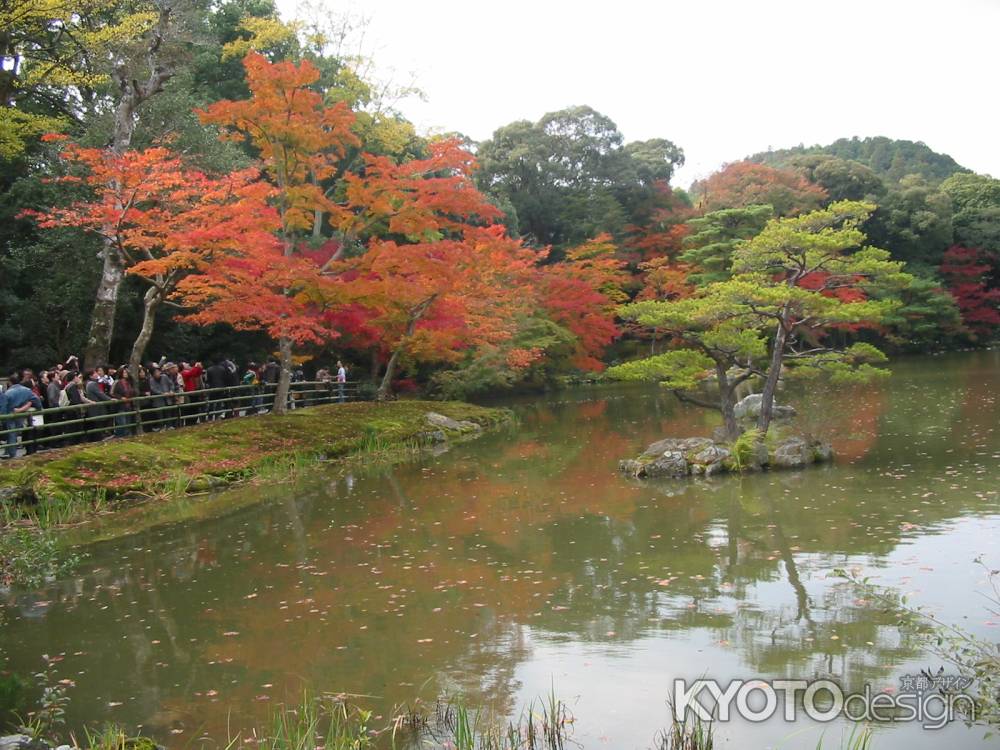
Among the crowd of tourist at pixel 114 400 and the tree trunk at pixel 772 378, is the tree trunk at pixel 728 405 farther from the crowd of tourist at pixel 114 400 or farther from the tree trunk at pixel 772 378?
the crowd of tourist at pixel 114 400

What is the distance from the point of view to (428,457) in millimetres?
15688

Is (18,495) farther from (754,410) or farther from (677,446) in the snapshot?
(754,410)

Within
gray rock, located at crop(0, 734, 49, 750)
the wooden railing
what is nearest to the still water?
gray rock, located at crop(0, 734, 49, 750)

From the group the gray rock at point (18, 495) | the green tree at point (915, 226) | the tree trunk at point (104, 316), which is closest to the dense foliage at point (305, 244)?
the tree trunk at point (104, 316)

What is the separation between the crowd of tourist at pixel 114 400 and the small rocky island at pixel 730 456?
8.09 meters

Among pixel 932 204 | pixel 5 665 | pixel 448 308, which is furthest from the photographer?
pixel 932 204

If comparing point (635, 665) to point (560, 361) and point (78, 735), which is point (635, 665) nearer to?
point (78, 735)

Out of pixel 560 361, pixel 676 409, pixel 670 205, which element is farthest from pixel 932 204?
Result: pixel 676 409

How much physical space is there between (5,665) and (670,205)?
3421cm

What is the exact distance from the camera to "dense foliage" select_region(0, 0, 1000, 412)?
12977mm

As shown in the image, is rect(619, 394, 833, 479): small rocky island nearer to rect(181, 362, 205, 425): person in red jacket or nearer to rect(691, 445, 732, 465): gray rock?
rect(691, 445, 732, 465): gray rock

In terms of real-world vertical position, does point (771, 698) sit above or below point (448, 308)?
below

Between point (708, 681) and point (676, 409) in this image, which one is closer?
point (708, 681)

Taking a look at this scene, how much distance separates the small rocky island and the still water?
45 cm
